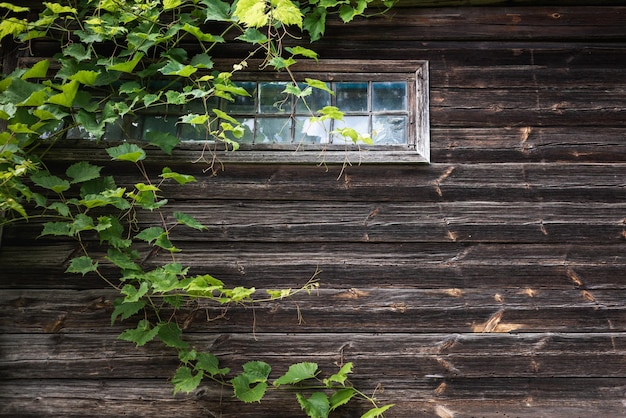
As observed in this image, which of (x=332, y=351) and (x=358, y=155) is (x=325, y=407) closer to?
(x=332, y=351)

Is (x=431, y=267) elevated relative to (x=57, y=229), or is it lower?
lower

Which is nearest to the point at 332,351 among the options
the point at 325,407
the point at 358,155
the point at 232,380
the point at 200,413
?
the point at 325,407

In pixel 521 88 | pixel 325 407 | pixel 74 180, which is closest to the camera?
pixel 325 407

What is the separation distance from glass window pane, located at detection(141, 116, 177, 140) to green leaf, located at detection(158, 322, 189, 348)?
102 cm

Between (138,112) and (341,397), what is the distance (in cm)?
181

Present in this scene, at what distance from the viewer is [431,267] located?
2986mm

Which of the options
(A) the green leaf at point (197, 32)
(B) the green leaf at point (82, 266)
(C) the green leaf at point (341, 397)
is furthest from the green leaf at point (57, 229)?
(C) the green leaf at point (341, 397)

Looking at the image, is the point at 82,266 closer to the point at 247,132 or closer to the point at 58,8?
the point at 247,132

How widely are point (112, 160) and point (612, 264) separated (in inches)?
102

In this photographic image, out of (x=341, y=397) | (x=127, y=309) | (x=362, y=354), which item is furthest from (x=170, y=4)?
(x=341, y=397)

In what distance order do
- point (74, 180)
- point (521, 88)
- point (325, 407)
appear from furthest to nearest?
point (521, 88) < point (74, 180) < point (325, 407)

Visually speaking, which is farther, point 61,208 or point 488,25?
point 488,25

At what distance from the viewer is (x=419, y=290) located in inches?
117

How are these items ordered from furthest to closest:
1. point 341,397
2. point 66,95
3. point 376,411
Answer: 1. point 66,95
2. point 341,397
3. point 376,411
